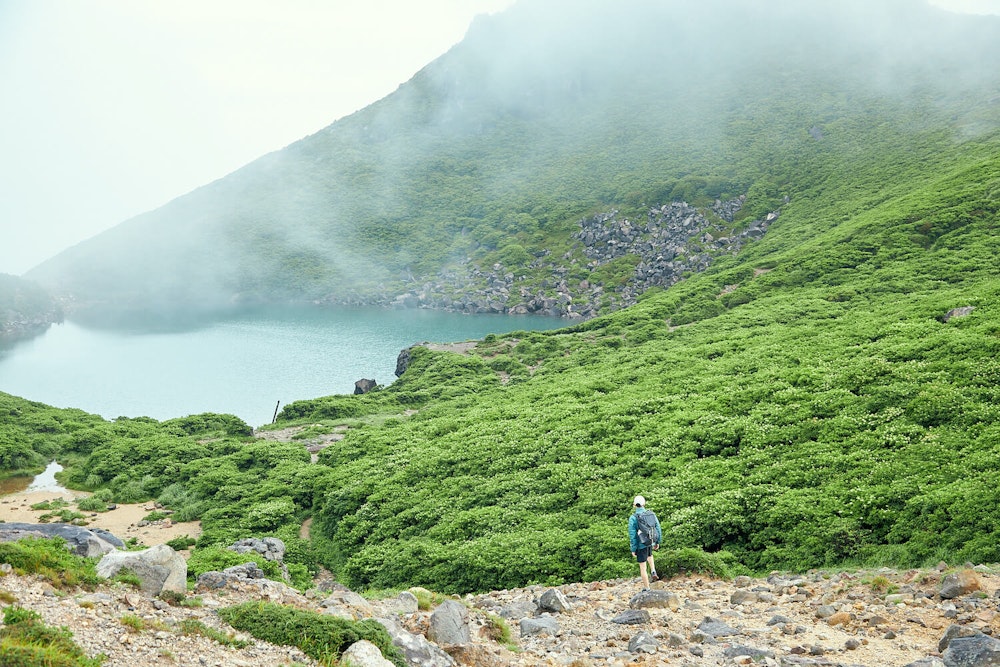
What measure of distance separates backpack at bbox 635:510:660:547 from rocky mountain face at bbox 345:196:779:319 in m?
123

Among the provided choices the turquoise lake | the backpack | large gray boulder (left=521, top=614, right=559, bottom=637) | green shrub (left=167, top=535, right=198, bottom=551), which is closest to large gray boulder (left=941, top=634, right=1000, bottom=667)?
the backpack

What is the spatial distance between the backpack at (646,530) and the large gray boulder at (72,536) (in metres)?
14.3

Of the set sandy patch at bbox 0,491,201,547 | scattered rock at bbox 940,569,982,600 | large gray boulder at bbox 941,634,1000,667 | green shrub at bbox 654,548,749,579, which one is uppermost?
sandy patch at bbox 0,491,201,547

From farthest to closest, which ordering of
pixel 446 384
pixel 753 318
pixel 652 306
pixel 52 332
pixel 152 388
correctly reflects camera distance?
pixel 52 332, pixel 152 388, pixel 652 306, pixel 446 384, pixel 753 318

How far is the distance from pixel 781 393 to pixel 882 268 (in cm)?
3687

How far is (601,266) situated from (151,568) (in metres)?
152

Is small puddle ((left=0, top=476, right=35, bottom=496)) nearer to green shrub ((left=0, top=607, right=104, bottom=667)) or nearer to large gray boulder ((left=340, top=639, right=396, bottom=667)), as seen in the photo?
green shrub ((left=0, top=607, right=104, bottom=667))

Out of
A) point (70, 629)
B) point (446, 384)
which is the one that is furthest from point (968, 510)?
point (446, 384)

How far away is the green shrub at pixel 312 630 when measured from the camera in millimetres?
12188

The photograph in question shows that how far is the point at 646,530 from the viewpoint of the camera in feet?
58.9

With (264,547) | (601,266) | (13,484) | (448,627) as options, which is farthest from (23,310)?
(448,627)

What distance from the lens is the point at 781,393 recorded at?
92.8 feet

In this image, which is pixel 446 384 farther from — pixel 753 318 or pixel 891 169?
pixel 891 169

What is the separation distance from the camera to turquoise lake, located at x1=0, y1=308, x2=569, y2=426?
84.1 metres
